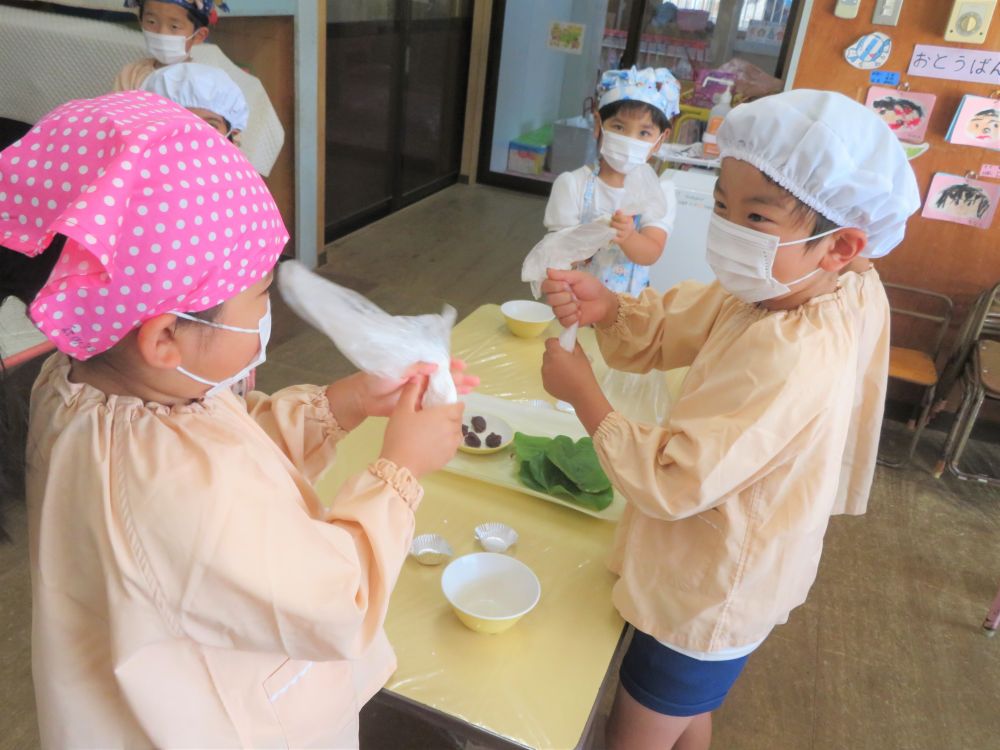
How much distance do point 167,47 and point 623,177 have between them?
1.73m

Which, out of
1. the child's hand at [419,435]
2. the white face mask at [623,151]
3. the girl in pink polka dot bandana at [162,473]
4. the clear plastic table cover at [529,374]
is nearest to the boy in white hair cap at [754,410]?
the child's hand at [419,435]

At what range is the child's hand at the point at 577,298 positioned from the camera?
1.49m

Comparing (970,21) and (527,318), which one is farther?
(970,21)

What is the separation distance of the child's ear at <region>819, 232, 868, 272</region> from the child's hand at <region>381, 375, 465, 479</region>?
0.63 metres

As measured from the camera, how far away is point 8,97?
3404 mm

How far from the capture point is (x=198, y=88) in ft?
8.17

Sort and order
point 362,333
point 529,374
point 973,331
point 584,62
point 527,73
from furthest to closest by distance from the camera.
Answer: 1. point 527,73
2. point 584,62
3. point 973,331
4. point 529,374
5. point 362,333

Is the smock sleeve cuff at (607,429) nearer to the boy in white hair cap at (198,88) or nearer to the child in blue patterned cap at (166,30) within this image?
the boy in white hair cap at (198,88)

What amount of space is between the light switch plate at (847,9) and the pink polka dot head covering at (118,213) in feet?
11.0

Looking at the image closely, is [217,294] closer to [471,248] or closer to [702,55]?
[471,248]

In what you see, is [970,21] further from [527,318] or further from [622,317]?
[622,317]

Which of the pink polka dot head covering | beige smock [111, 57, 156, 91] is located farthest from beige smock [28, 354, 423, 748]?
beige smock [111, 57, 156, 91]

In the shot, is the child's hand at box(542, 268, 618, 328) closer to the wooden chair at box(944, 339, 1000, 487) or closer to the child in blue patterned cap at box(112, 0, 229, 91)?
the child in blue patterned cap at box(112, 0, 229, 91)

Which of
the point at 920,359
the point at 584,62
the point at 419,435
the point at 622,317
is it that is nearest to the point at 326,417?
the point at 419,435
